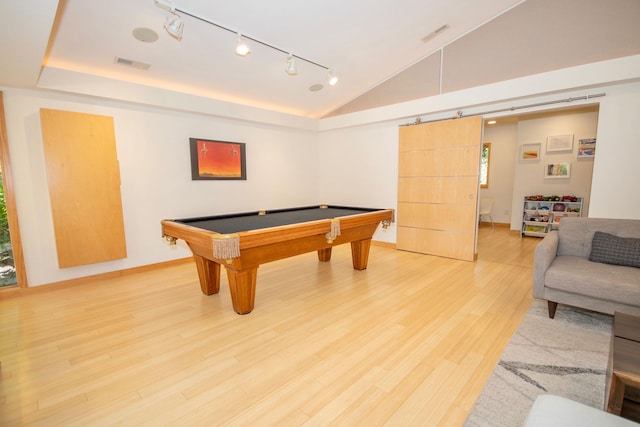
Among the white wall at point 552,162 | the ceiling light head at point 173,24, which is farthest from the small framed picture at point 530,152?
the ceiling light head at point 173,24

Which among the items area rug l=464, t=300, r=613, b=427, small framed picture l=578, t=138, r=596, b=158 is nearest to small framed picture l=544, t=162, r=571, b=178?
small framed picture l=578, t=138, r=596, b=158

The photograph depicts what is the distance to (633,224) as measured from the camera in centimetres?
287

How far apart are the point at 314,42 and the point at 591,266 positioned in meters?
3.91

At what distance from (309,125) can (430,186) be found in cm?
277

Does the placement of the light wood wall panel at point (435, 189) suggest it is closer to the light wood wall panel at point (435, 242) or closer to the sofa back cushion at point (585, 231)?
the light wood wall panel at point (435, 242)

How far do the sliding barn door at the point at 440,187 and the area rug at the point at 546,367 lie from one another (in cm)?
201

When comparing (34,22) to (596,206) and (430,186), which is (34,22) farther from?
(596,206)

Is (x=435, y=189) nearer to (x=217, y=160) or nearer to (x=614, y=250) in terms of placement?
(x=614, y=250)

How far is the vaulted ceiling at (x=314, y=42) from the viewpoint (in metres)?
2.86

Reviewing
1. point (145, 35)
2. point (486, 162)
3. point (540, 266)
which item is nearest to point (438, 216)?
point (540, 266)

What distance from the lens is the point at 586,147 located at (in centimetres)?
560

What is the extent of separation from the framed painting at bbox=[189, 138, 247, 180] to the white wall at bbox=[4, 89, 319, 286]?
0.34 feet

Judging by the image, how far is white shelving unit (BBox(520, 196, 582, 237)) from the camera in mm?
5798

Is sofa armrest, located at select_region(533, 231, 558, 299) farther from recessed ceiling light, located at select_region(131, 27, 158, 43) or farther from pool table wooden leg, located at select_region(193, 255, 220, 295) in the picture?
recessed ceiling light, located at select_region(131, 27, 158, 43)
